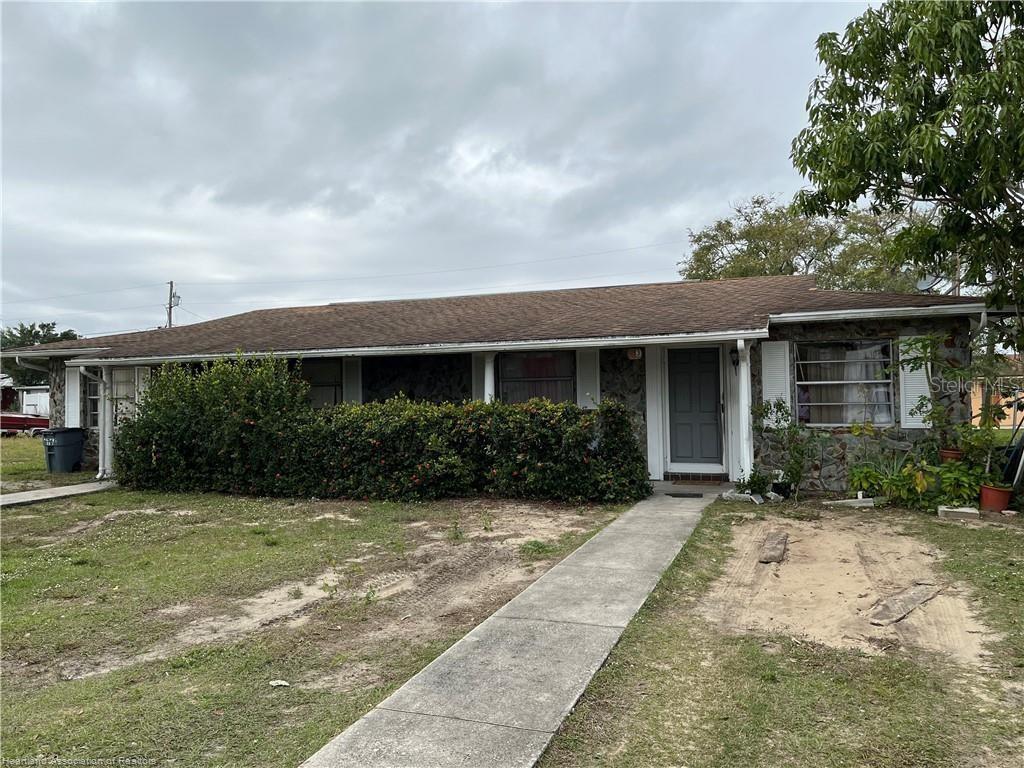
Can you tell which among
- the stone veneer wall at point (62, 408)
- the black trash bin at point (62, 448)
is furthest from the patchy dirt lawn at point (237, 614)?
the stone veneer wall at point (62, 408)

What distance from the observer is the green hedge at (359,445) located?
8.62 meters

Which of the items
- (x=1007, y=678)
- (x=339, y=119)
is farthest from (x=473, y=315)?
(x=1007, y=678)

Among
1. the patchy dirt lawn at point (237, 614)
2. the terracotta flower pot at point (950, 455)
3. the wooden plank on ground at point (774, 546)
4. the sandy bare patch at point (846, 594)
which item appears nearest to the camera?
the patchy dirt lawn at point (237, 614)

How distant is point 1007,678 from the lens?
3271mm

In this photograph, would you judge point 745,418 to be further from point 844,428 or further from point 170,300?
point 170,300

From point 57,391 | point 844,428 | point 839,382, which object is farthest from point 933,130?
point 57,391

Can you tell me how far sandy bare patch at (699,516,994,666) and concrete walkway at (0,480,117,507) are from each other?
1016 cm

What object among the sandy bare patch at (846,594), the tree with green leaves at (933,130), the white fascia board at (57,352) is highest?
the tree with green leaves at (933,130)

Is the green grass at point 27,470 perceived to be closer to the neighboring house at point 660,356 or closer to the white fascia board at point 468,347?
the neighboring house at point 660,356

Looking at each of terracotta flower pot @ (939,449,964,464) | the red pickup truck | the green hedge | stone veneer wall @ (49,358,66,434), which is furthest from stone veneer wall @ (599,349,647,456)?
the red pickup truck

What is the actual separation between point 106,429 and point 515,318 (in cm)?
828

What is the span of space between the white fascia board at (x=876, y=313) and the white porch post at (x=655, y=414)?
1.96m

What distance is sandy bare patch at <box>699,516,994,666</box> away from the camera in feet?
12.8

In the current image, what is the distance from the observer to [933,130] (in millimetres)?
6500
